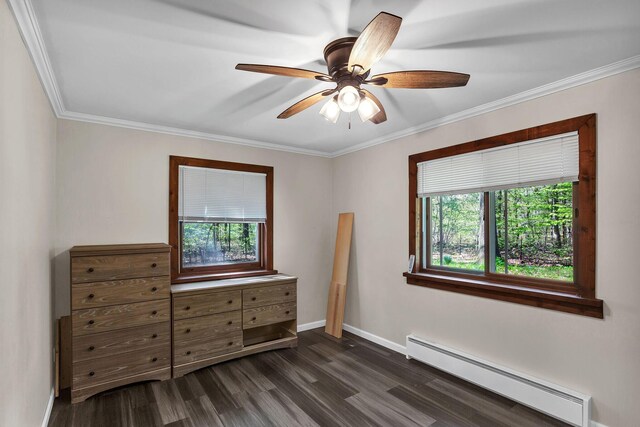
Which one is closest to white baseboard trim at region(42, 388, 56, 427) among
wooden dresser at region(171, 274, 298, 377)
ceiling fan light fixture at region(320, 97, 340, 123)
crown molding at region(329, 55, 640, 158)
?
wooden dresser at region(171, 274, 298, 377)

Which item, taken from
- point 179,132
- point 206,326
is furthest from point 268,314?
point 179,132

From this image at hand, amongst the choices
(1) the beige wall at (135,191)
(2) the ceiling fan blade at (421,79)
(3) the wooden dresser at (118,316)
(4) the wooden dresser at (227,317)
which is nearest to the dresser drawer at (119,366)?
(3) the wooden dresser at (118,316)

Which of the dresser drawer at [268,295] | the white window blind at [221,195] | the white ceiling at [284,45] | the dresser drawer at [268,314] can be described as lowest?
the dresser drawer at [268,314]

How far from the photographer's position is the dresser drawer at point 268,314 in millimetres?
3543

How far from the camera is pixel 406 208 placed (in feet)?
12.0

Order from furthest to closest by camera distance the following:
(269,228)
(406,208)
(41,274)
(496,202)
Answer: (269,228), (406,208), (496,202), (41,274)

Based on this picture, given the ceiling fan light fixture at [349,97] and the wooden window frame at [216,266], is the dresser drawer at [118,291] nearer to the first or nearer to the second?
the wooden window frame at [216,266]

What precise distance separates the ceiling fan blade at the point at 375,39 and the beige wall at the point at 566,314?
181 centimetres

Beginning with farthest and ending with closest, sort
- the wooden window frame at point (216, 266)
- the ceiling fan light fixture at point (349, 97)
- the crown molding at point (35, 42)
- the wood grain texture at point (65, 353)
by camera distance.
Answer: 1. the wooden window frame at point (216, 266)
2. the wood grain texture at point (65, 353)
3. the ceiling fan light fixture at point (349, 97)
4. the crown molding at point (35, 42)

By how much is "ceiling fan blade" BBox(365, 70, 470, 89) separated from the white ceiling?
0.24 meters

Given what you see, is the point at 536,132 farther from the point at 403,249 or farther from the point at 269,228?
the point at 269,228

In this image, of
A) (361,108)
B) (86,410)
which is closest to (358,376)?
(86,410)

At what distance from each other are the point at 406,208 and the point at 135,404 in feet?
10.1

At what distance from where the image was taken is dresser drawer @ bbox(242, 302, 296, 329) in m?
3.54
